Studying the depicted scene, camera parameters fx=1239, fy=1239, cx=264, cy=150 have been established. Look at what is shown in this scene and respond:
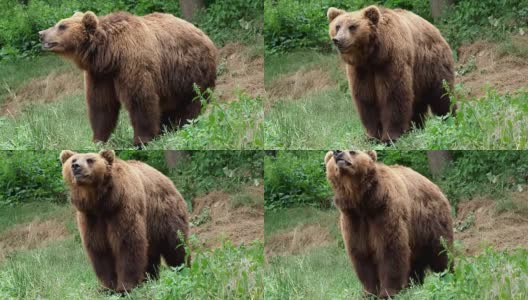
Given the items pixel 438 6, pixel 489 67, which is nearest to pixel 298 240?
pixel 489 67

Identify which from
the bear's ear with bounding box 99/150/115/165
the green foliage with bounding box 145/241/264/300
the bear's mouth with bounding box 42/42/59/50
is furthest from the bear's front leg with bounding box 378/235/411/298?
the bear's mouth with bounding box 42/42/59/50

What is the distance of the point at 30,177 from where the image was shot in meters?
11.1

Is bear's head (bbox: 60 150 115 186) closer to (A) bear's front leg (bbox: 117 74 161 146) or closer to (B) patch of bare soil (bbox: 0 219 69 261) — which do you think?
(A) bear's front leg (bbox: 117 74 161 146)

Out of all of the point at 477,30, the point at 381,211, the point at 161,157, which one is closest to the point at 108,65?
the point at 161,157

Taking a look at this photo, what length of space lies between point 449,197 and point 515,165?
0.64m

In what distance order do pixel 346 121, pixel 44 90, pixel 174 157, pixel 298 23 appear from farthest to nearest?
pixel 44 90 < pixel 298 23 < pixel 174 157 < pixel 346 121

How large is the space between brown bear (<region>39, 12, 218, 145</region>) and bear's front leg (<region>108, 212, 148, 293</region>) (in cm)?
73

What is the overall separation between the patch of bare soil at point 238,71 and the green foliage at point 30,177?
5.31 ft

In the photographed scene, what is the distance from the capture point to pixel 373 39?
9.94m

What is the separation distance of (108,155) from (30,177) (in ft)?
4.66

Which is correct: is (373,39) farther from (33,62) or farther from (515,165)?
(33,62)

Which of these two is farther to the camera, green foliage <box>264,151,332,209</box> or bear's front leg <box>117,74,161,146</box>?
green foliage <box>264,151,332,209</box>

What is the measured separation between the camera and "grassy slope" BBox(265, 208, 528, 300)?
9.64 metres

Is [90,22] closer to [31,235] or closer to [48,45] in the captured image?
[48,45]
